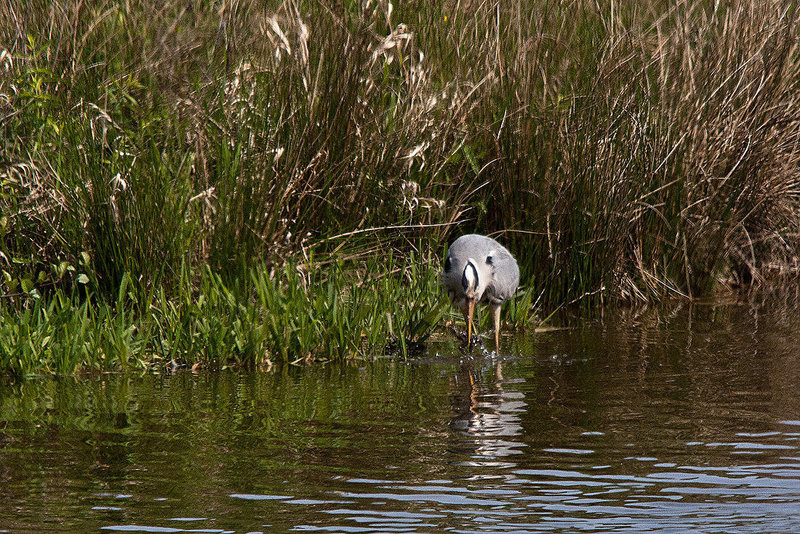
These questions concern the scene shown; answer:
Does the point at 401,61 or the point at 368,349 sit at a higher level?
the point at 401,61

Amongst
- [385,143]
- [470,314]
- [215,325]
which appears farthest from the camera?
[385,143]

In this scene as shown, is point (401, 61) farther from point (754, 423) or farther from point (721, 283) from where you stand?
point (754, 423)

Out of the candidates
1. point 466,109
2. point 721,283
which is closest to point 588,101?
point 466,109

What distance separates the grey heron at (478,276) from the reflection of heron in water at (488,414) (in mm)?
559

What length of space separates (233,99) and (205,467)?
3345 mm

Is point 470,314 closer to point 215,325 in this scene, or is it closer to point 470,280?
point 470,280

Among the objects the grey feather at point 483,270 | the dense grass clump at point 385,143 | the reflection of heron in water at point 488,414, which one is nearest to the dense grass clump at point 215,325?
the dense grass clump at point 385,143

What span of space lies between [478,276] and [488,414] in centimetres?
147

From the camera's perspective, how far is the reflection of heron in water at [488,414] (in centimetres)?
452

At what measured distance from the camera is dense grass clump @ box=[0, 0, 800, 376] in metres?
6.40

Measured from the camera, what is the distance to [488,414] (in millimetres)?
5059

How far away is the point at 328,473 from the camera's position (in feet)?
13.5

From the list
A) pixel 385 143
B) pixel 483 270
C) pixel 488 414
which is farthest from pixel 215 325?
pixel 385 143

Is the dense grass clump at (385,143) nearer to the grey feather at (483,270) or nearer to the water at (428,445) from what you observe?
the grey feather at (483,270)
